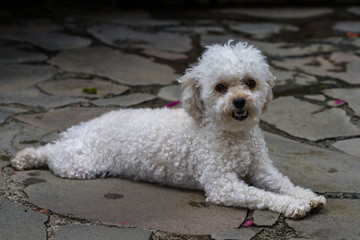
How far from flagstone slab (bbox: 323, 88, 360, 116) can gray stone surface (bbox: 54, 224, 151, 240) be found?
8.20ft

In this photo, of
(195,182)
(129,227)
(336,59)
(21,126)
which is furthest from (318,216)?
(336,59)

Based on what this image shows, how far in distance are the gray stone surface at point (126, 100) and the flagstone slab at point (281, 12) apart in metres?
3.81

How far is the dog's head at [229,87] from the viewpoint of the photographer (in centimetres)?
305

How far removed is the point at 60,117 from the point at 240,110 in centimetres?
191

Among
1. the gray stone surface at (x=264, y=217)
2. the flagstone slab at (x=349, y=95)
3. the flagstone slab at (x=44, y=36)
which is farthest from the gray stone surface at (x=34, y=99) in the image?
the gray stone surface at (x=264, y=217)

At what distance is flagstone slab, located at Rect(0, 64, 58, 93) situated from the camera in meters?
5.15

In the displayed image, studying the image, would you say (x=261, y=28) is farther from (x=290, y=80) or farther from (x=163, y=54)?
(x=290, y=80)

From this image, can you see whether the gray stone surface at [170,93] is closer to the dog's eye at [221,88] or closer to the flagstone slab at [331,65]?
the flagstone slab at [331,65]

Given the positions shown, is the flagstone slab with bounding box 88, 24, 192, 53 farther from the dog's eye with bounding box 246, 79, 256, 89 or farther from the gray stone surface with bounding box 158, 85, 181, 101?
the dog's eye with bounding box 246, 79, 256, 89

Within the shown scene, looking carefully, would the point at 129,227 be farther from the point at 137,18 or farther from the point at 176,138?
the point at 137,18

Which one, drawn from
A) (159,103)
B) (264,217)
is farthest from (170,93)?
(264,217)

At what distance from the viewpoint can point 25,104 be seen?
468 cm

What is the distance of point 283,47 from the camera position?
6.49m

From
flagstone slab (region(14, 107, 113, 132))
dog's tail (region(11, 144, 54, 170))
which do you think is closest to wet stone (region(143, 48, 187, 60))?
flagstone slab (region(14, 107, 113, 132))
